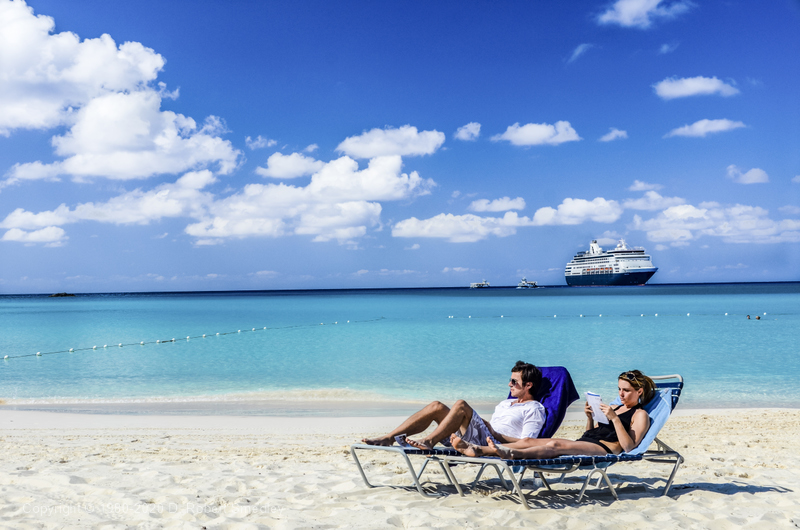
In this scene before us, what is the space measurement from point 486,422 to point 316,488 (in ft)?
4.32

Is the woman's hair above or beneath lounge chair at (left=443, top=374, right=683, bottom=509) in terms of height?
above

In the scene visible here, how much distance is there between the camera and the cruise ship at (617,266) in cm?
8994

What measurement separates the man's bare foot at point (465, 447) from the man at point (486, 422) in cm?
18

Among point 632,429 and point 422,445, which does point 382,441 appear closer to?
point 422,445

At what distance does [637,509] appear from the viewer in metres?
3.62

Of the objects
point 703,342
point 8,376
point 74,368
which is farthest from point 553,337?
point 8,376

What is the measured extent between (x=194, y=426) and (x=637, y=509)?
17.5 feet

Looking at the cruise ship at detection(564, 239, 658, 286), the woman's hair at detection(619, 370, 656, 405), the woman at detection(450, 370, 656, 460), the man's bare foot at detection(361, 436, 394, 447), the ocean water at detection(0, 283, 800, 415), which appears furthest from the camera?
the cruise ship at detection(564, 239, 658, 286)

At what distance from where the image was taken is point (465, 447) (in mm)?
3580

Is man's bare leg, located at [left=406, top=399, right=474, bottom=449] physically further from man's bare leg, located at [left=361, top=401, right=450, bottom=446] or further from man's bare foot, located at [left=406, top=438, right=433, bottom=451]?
man's bare leg, located at [left=361, top=401, right=450, bottom=446]

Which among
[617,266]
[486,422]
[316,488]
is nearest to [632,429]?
[486,422]

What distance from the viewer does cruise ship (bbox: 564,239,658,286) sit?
3541 inches

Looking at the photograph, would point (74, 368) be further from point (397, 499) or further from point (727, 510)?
point (727, 510)

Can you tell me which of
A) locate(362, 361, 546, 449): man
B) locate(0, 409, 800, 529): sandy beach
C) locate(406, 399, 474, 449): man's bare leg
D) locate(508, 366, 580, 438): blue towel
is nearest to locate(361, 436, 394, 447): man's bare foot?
locate(362, 361, 546, 449): man
